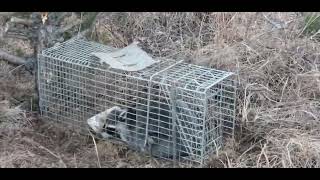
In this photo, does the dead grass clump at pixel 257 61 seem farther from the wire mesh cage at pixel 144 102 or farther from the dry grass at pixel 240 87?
the wire mesh cage at pixel 144 102

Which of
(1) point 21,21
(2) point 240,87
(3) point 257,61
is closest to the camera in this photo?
(1) point 21,21

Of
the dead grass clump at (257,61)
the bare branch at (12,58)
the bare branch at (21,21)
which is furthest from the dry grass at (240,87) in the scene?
the bare branch at (21,21)

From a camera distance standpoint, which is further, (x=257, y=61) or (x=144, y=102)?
(x=257, y=61)

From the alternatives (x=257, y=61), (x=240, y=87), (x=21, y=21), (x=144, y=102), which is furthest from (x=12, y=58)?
(x=257, y=61)

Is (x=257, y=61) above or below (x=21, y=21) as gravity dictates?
below

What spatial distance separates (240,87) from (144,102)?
786 mm

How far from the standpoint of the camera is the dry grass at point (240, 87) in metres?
2.96

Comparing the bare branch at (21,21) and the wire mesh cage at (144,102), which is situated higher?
the bare branch at (21,21)

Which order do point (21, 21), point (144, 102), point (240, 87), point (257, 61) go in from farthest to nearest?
point (257, 61)
point (240, 87)
point (21, 21)
point (144, 102)

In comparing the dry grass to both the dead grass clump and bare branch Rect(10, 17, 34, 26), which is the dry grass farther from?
bare branch Rect(10, 17, 34, 26)

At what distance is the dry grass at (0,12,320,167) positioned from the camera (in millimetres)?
2955

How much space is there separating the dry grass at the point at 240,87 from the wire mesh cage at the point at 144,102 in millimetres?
95

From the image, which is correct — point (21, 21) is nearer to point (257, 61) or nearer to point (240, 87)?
point (240, 87)

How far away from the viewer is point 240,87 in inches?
138
